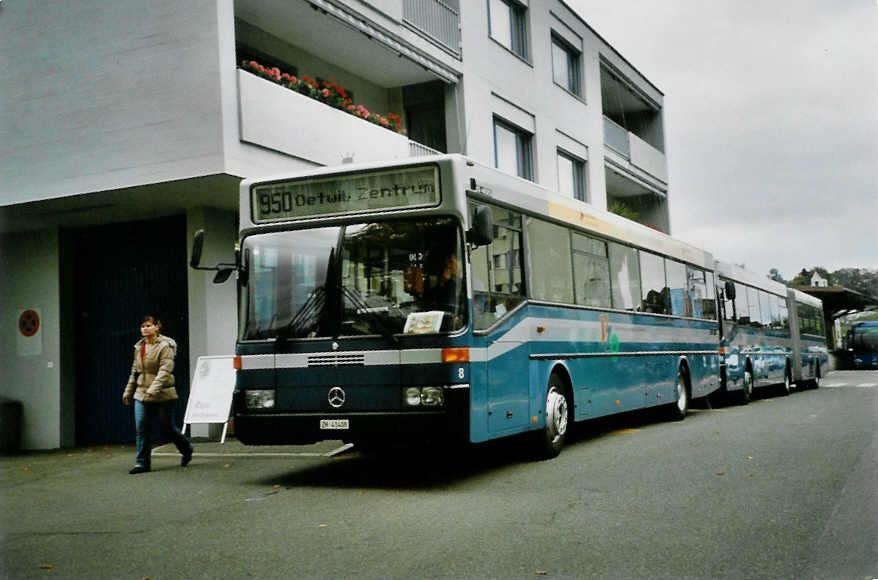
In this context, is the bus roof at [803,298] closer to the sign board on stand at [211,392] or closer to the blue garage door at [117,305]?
the blue garage door at [117,305]

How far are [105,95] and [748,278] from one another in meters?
15.1

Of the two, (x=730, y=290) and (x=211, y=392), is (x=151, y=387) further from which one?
(x=730, y=290)

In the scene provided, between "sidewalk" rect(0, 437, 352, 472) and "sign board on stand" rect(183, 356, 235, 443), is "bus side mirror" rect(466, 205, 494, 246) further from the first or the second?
"sign board on stand" rect(183, 356, 235, 443)

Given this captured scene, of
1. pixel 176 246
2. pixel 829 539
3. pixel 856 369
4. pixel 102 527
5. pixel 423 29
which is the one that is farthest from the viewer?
pixel 856 369

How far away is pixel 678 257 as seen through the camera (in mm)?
16453

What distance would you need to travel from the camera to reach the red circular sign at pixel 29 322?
16.5 metres

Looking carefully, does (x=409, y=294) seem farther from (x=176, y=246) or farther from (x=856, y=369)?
(x=856, y=369)

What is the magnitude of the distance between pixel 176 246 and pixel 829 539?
1213 centimetres

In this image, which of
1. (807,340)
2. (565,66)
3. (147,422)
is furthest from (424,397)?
(807,340)

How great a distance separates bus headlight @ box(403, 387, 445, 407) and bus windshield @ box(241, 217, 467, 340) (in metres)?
0.54

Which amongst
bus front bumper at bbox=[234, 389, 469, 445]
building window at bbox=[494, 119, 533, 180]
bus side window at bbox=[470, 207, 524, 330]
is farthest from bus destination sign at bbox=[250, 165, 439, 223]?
building window at bbox=[494, 119, 533, 180]

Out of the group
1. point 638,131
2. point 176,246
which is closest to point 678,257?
point 176,246

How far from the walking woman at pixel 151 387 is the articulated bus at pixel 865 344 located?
47906mm

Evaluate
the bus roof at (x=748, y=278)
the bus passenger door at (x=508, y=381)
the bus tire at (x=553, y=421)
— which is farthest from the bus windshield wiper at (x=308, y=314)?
the bus roof at (x=748, y=278)
